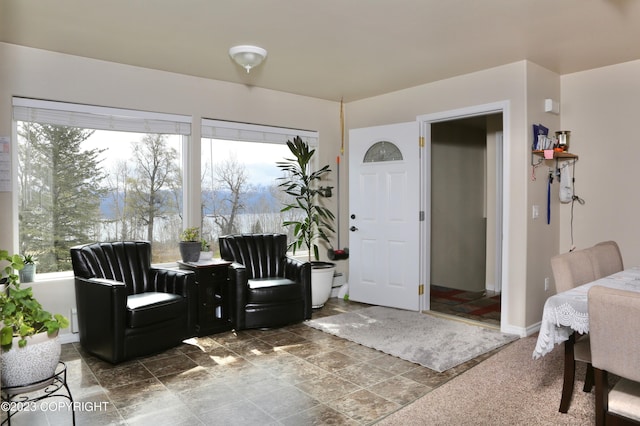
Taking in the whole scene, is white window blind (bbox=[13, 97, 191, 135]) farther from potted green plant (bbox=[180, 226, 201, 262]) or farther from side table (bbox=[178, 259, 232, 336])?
side table (bbox=[178, 259, 232, 336])

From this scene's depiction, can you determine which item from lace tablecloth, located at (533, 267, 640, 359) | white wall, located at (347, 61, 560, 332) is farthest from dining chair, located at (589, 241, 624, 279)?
white wall, located at (347, 61, 560, 332)

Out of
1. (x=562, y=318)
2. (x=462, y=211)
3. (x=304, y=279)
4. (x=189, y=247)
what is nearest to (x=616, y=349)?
(x=562, y=318)

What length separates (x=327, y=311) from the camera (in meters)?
4.81

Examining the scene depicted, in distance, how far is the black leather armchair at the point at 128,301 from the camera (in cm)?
319

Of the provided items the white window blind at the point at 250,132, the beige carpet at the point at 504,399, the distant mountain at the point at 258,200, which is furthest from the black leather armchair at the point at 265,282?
the beige carpet at the point at 504,399

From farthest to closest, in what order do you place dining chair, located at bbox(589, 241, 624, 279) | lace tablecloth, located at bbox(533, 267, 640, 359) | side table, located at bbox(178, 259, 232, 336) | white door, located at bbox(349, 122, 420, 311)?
white door, located at bbox(349, 122, 420, 311), side table, located at bbox(178, 259, 232, 336), dining chair, located at bbox(589, 241, 624, 279), lace tablecloth, located at bbox(533, 267, 640, 359)

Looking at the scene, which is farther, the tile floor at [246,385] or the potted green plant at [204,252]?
the potted green plant at [204,252]

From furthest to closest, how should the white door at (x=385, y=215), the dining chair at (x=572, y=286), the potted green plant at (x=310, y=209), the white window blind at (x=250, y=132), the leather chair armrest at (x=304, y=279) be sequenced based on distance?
the potted green plant at (x=310, y=209), the white door at (x=385, y=215), the white window blind at (x=250, y=132), the leather chair armrest at (x=304, y=279), the dining chair at (x=572, y=286)

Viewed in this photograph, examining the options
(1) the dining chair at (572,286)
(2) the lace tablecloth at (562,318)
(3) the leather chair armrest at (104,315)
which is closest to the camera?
(2) the lace tablecloth at (562,318)

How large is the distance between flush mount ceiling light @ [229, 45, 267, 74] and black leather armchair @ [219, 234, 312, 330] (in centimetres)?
173

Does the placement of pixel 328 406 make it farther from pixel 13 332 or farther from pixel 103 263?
pixel 103 263

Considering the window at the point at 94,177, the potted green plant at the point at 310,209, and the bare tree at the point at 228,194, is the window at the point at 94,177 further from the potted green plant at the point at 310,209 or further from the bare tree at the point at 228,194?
the potted green plant at the point at 310,209

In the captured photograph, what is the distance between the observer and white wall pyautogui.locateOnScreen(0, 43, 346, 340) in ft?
11.5

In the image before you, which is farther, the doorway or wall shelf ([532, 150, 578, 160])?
the doorway
